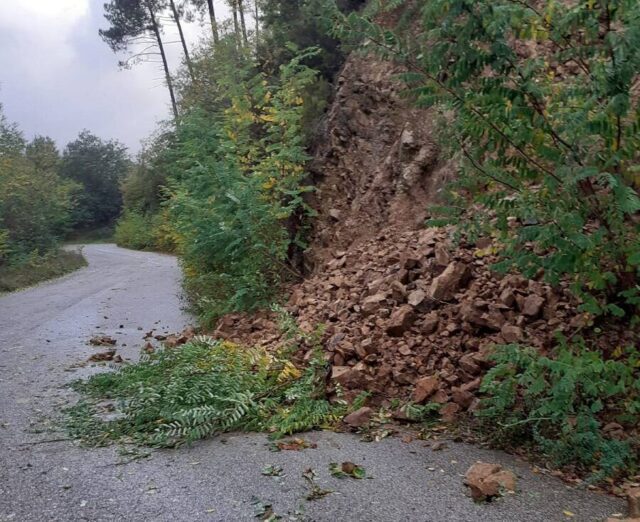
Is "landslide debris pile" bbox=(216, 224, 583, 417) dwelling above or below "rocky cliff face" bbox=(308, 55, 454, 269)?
below

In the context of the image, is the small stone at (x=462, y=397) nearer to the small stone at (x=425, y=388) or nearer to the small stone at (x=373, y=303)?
the small stone at (x=425, y=388)

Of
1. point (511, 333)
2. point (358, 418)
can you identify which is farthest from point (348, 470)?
point (511, 333)

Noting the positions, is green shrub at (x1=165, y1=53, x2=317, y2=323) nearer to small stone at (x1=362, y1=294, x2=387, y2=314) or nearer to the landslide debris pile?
the landslide debris pile

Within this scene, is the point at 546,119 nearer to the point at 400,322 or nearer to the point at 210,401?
the point at 400,322

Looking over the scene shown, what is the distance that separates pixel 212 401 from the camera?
17.1ft

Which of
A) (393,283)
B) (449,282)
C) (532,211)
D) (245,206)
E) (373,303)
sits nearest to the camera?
(532,211)

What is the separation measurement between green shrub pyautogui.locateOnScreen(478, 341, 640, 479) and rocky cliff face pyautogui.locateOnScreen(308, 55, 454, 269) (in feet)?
14.0

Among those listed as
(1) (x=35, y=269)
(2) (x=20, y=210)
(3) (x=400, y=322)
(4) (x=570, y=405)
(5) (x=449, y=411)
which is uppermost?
(2) (x=20, y=210)

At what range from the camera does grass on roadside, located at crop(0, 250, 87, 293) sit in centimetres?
2294

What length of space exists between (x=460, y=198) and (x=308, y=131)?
7.73m

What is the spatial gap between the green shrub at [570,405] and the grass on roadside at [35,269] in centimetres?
2093

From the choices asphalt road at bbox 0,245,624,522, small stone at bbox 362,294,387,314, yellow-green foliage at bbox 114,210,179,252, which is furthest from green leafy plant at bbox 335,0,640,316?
yellow-green foliage at bbox 114,210,179,252

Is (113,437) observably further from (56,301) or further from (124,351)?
(56,301)

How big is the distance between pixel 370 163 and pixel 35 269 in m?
20.5
